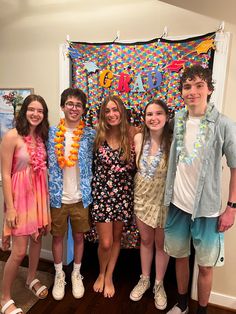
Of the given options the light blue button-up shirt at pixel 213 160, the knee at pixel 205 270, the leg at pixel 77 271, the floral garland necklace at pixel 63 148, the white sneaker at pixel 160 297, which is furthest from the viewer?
the leg at pixel 77 271

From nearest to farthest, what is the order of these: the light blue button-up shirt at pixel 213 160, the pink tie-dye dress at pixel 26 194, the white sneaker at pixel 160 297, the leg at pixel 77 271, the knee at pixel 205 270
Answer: the light blue button-up shirt at pixel 213 160, the knee at pixel 205 270, the pink tie-dye dress at pixel 26 194, the white sneaker at pixel 160 297, the leg at pixel 77 271

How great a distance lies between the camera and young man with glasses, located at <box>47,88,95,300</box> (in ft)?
6.20

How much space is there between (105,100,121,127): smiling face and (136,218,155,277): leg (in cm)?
76

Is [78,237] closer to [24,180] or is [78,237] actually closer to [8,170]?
[24,180]

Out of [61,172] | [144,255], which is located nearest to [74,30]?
[61,172]

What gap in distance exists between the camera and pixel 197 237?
161cm

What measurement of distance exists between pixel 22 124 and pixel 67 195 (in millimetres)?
608

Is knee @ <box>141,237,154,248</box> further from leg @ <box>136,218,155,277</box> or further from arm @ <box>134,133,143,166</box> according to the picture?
arm @ <box>134,133,143,166</box>

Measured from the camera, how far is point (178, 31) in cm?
196

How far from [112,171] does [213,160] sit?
0.73 m

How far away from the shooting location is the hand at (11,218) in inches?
68.6

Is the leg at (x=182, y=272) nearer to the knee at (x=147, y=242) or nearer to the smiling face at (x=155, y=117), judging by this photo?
the knee at (x=147, y=242)

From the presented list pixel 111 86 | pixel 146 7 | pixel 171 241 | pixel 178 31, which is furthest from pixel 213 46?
pixel 171 241

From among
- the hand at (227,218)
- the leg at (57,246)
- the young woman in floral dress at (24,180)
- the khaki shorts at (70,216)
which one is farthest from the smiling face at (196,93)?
the leg at (57,246)
